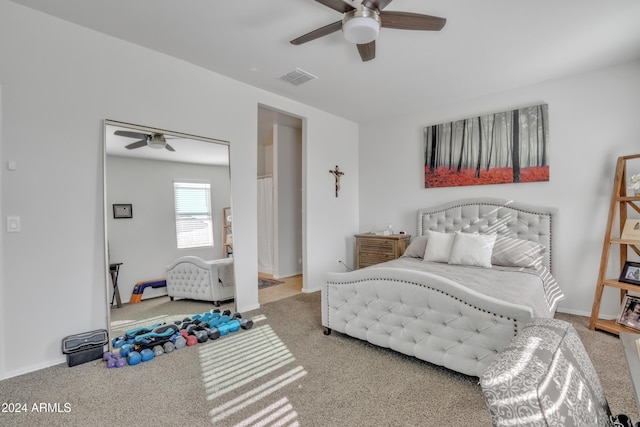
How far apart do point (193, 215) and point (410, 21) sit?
8.79ft

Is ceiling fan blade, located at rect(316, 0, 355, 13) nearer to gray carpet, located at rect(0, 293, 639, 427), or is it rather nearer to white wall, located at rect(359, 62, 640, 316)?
gray carpet, located at rect(0, 293, 639, 427)

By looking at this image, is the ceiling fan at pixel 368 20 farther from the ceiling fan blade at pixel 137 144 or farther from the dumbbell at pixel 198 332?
the dumbbell at pixel 198 332

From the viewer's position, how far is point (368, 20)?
1.98 m

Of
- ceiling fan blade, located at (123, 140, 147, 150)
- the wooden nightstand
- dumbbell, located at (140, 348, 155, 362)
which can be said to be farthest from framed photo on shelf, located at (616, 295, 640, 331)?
ceiling fan blade, located at (123, 140, 147, 150)

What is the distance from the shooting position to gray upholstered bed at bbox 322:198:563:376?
200 centimetres

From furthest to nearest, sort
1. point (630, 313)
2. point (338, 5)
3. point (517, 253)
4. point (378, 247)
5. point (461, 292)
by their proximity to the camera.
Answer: point (378, 247), point (517, 253), point (630, 313), point (461, 292), point (338, 5)

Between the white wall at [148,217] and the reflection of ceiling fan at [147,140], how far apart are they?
146 mm

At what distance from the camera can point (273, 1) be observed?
7.24 ft

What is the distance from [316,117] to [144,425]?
404 centimetres

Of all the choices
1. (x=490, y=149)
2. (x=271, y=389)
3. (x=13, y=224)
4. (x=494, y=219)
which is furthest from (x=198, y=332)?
(x=490, y=149)

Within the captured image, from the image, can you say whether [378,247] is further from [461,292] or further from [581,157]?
[581,157]

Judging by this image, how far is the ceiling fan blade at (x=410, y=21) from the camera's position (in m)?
2.02

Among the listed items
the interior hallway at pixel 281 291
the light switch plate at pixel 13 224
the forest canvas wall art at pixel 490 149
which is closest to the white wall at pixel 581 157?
the forest canvas wall art at pixel 490 149

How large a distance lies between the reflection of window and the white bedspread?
210 cm
